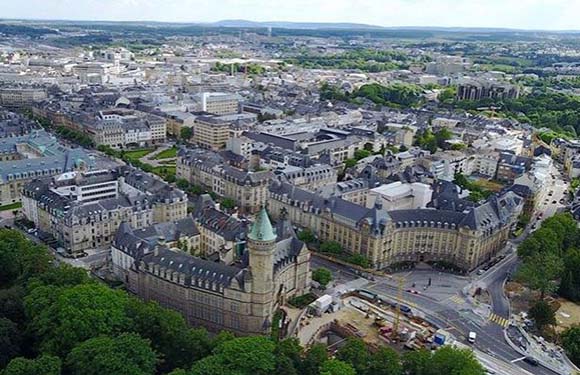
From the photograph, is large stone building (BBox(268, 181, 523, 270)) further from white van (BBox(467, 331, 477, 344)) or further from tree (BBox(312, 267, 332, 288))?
white van (BBox(467, 331, 477, 344))

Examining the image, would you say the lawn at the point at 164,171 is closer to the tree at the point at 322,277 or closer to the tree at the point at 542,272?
the tree at the point at 322,277

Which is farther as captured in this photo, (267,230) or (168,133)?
(168,133)

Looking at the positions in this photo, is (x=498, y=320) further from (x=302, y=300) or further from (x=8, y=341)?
(x=8, y=341)

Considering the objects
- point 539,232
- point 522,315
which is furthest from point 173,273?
point 539,232

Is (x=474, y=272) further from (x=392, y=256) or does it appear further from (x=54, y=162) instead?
(x=54, y=162)

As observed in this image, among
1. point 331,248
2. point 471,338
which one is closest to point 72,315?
point 331,248
